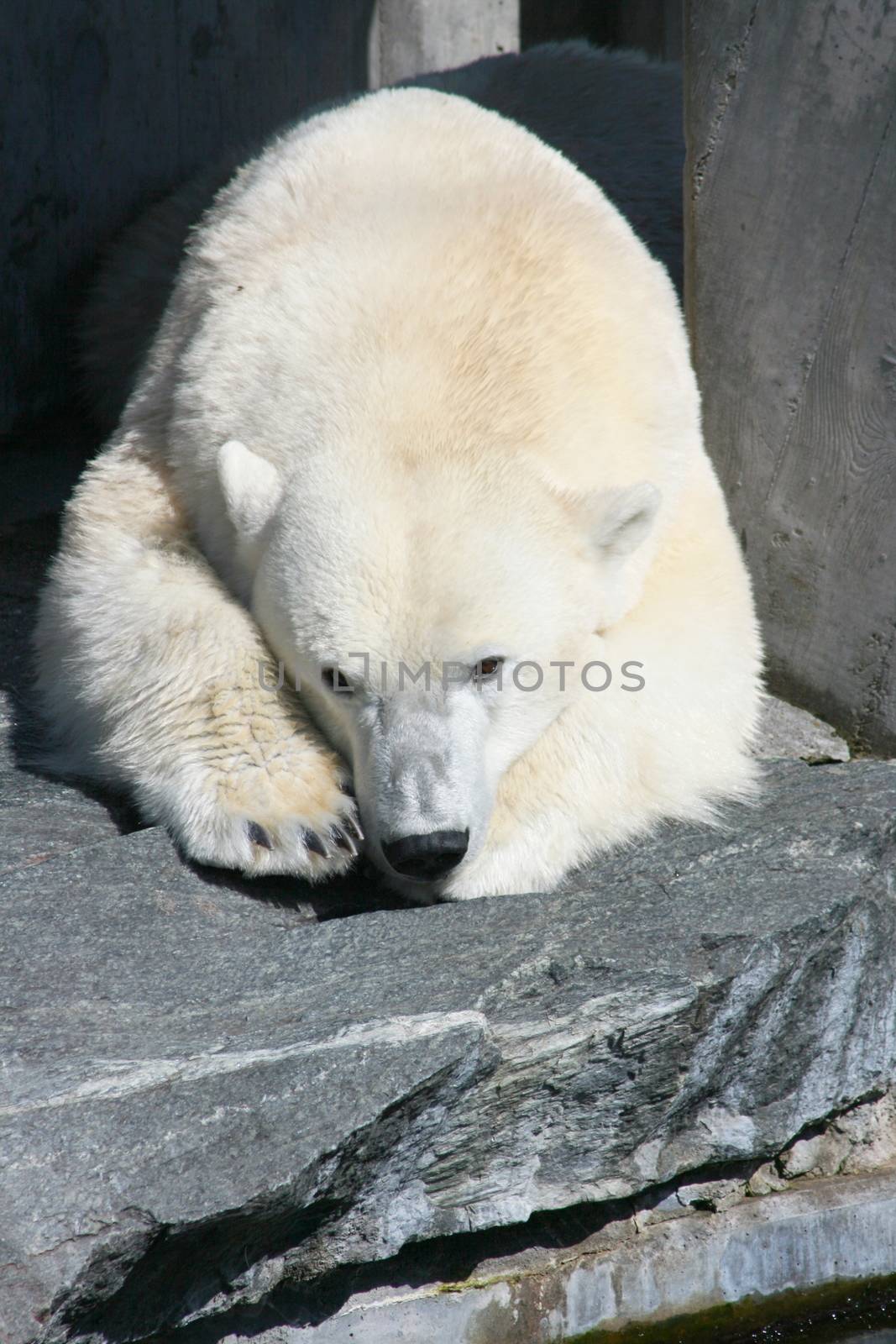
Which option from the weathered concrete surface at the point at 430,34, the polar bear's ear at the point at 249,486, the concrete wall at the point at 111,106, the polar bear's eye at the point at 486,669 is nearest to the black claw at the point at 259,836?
the polar bear's eye at the point at 486,669

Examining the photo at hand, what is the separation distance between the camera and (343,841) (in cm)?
269

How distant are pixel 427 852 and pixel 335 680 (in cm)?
38

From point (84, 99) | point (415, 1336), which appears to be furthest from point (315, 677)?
point (84, 99)

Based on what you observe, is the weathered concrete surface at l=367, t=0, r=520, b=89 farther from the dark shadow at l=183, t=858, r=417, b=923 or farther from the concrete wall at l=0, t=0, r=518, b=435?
the dark shadow at l=183, t=858, r=417, b=923

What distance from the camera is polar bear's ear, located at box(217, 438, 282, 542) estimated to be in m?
2.84

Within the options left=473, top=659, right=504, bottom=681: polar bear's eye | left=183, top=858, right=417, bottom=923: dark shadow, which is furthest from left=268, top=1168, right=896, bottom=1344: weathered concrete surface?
left=473, top=659, right=504, bottom=681: polar bear's eye

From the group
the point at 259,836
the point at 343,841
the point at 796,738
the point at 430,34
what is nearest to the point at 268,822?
the point at 259,836

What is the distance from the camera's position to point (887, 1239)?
9.11ft

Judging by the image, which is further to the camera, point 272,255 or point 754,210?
point 754,210

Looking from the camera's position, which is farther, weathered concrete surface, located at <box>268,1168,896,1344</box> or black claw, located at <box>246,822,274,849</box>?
black claw, located at <box>246,822,274,849</box>

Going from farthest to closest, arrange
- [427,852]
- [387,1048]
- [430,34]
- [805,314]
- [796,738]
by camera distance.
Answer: [430,34], [796,738], [805,314], [427,852], [387,1048]

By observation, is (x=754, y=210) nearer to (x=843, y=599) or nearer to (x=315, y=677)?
(x=843, y=599)

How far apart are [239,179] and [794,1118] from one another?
8.45ft

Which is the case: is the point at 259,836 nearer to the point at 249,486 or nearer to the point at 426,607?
the point at 426,607
